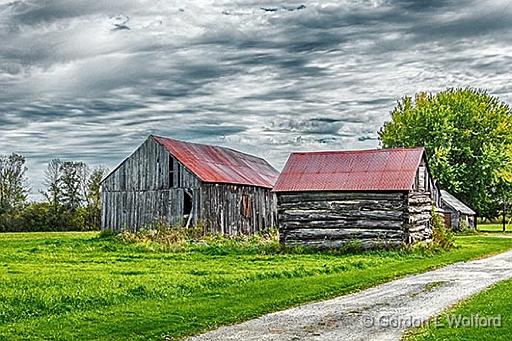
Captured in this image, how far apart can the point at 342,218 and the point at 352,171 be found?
264 cm

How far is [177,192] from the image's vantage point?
4762cm

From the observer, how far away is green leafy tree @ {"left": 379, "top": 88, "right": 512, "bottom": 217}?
71562 millimetres

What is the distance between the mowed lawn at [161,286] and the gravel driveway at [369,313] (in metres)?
0.69

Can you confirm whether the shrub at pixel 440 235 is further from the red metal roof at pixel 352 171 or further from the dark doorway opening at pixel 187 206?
the dark doorway opening at pixel 187 206

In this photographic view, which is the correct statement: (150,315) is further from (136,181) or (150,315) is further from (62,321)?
(136,181)

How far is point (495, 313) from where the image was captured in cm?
1520

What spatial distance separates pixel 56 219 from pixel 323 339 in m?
64.3

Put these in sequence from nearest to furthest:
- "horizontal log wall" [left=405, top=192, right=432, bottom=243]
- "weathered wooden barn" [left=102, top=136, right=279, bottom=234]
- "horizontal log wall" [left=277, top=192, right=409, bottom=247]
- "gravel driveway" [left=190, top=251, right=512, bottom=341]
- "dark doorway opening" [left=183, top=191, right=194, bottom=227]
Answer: "gravel driveway" [left=190, top=251, right=512, bottom=341] < "horizontal log wall" [left=277, top=192, right=409, bottom=247] < "horizontal log wall" [left=405, top=192, right=432, bottom=243] < "dark doorway opening" [left=183, top=191, right=194, bottom=227] < "weathered wooden barn" [left=102, top=136, right=279, bottom=234]

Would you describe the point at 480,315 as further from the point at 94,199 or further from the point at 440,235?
the point at 94,199

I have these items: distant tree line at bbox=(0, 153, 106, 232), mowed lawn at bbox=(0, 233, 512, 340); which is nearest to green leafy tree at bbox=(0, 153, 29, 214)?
distant tree line at bbox=(0, 153, 106, 232)

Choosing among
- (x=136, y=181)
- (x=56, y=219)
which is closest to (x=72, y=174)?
(x=56, y=219)

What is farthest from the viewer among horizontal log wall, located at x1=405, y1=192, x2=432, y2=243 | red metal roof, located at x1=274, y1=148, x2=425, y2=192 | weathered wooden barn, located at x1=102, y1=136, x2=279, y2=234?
weathered wooden barn, located at x1=102, y1=136, x2=279, y2=234

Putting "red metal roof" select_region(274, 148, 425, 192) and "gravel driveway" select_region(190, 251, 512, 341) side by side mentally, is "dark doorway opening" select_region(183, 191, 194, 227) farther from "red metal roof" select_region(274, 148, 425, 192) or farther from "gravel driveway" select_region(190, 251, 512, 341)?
"gravel driveway" select_region(190, 251, 512, 341)

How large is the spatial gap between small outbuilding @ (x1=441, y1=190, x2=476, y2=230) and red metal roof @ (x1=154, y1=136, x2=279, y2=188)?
1715 centimetres
